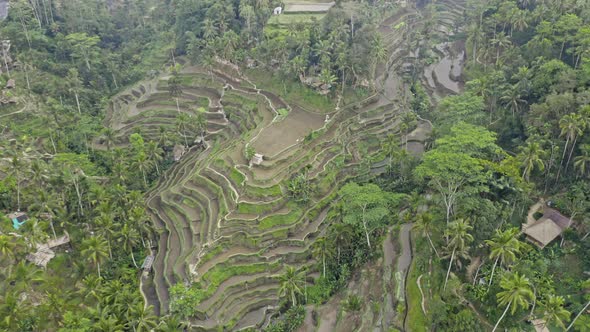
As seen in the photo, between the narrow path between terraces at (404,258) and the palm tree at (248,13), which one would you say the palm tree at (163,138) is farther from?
the narrow path between terraces at (404,258)

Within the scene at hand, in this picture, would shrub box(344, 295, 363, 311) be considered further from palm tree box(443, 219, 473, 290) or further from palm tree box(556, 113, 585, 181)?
palm tree box(556, 113, 585, 181)

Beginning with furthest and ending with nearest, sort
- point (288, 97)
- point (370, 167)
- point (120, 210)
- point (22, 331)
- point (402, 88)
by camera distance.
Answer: point (402, 88), point (288, 97), point (370, 167), point (120, 210), point (22, 331)

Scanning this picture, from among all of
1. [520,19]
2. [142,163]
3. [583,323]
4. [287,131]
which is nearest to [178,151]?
[142,163]

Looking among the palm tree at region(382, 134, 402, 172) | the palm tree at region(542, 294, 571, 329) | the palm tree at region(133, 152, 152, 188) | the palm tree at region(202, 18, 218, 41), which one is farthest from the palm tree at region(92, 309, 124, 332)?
the palm tree at region(202, 18, 218, 41)

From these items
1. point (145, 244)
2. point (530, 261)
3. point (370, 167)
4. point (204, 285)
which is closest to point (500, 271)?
point (530, 261)

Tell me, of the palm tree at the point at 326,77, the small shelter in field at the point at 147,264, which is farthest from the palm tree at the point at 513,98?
the small shelter in field at the point at 147,264

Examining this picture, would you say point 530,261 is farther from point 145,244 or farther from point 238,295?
point 145,244
